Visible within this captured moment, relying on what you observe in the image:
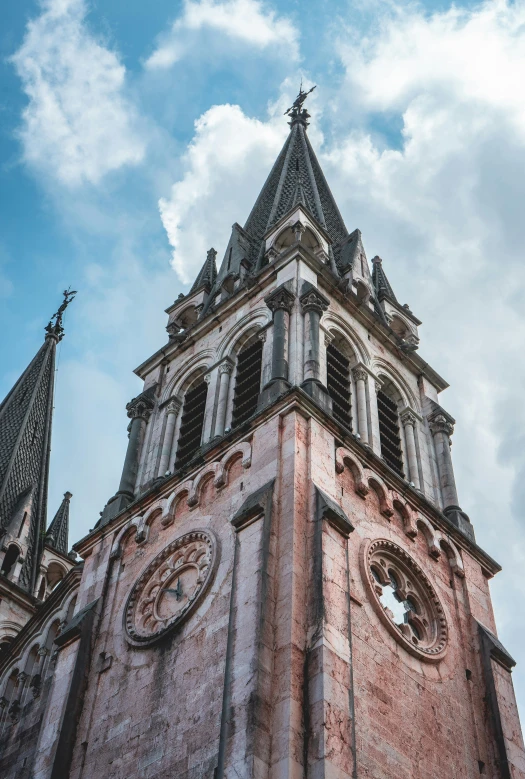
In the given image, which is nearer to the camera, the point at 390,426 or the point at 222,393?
the point at 222,393

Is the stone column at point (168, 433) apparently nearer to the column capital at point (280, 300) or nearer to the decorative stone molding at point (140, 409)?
the decorative stone molding at point (140, 409)

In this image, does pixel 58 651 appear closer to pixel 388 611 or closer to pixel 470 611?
pixel 388 611

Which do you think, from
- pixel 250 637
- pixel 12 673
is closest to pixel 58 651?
pixel 12 673

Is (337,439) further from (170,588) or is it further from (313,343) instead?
(170,588)

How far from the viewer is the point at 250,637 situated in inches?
614

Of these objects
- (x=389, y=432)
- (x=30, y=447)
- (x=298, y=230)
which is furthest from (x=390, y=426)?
(x=30, y=447)

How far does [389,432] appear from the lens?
2478 centimetres

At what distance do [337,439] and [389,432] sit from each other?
4.84 m

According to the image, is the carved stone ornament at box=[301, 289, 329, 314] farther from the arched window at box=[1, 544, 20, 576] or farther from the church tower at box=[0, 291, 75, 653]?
the arched window at box=[1, 544, 20, 576]

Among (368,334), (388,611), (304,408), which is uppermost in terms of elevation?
(368,334)

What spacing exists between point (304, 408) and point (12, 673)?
8.49 metres

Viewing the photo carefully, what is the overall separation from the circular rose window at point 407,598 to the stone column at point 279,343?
3727 mm

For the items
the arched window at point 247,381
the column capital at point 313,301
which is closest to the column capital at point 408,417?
the column capital at point 313,301

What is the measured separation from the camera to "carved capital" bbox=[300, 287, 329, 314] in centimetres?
2414
